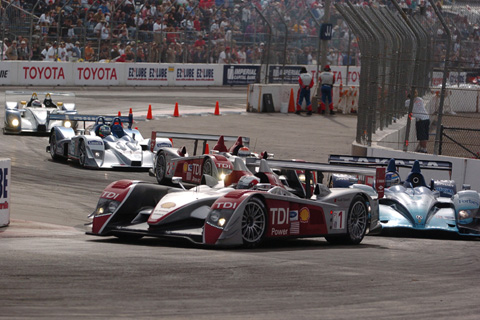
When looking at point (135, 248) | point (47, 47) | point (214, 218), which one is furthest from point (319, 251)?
point (47, 47)

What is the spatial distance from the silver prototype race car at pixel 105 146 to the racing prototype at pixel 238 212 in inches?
262

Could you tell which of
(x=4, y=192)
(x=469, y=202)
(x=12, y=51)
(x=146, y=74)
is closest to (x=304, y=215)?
(x=469, y=202)

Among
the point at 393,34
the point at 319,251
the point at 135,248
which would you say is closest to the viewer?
the point at 135,248

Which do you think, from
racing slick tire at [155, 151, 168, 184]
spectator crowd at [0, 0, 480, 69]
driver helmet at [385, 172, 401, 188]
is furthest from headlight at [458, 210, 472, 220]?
spectator crowd at [0, 0, 480, 69]

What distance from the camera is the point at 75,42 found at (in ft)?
121

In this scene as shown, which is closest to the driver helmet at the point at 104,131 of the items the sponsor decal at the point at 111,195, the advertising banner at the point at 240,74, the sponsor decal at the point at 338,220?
the sponsor decal at the point at 111,195

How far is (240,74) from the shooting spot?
1699 inches

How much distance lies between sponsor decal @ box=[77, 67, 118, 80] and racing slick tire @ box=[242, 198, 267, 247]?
28209 mm

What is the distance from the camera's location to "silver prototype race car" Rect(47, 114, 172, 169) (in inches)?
708

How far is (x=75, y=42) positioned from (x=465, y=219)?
1044 inches

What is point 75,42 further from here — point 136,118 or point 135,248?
point 135,248

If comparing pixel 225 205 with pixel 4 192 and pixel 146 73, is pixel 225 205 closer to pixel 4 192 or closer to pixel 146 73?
pixel 4 192

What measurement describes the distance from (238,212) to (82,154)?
9.21m

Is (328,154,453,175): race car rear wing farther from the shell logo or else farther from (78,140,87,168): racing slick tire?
(78,140,87,168): racing slick tire
